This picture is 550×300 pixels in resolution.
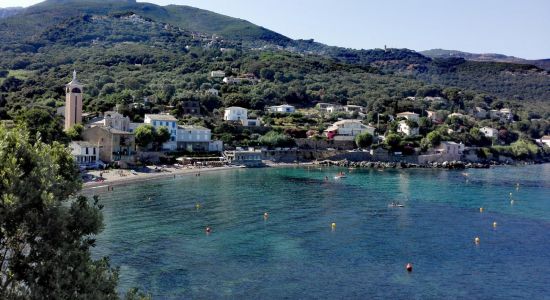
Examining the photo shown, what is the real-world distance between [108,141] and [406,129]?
57.5 m

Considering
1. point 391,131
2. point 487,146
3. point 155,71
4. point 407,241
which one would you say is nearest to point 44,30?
point 155,71

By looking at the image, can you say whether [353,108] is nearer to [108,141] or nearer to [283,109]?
[283,109]

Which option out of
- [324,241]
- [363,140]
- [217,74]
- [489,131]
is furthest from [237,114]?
[324,241]

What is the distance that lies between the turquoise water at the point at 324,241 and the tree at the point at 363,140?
3136 cm

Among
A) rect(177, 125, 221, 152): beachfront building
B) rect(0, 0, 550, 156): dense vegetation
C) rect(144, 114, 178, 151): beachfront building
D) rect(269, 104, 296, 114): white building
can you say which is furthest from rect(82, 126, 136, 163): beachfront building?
rect(269, 104, 296, 114): white building

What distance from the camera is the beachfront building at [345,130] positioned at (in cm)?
9325

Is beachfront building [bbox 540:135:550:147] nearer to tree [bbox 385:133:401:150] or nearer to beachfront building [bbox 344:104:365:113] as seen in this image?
beachfront building [bbox 344:104:365:113]

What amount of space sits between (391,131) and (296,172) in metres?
31.9

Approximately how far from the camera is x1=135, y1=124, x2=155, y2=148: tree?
69750mm

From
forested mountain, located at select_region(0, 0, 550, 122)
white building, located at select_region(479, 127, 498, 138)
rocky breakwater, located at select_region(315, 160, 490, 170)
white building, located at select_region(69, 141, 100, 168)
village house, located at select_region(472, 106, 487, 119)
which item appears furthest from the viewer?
village house, located at select_region(472, 106, 487, 119)

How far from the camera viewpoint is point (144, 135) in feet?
229

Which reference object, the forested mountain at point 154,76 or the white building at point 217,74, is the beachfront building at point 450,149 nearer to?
the forested mountain at point 154,76

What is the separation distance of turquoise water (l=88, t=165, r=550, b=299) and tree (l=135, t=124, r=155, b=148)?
41.3 feet

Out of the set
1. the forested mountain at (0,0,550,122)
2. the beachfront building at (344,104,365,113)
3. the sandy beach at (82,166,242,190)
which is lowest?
the sandy beach at (82,166,242,190)
